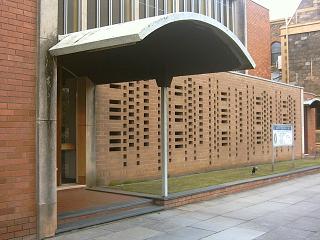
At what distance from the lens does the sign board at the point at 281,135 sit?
15.3 metres

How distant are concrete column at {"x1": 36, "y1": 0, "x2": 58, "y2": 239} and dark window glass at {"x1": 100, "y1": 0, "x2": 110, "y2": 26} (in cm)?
523

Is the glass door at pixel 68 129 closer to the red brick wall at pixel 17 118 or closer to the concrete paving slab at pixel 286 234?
the red brick wall at pixel 17 118

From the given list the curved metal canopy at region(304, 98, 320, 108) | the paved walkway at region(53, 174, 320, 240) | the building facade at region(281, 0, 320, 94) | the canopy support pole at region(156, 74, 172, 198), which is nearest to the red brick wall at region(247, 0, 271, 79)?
the curved metal canopy at region(304, 98, 320, 108)

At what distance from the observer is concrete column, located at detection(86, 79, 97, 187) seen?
1114 cm

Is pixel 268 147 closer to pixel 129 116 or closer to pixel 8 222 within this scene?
pixel 129 116

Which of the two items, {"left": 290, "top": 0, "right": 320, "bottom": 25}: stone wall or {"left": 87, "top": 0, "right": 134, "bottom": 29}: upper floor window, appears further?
{"left": 290, "top": 0, "right": 320, "bottom": 25}: stone wall

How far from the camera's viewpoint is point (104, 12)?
12.2 m

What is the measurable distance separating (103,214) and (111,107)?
4.04m

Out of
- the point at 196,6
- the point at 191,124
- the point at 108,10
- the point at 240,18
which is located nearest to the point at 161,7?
the point at 196,6

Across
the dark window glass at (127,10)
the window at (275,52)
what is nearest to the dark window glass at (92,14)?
the dark window glass at (127,10)

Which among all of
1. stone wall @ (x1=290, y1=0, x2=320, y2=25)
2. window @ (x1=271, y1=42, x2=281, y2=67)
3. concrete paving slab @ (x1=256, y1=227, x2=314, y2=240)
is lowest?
concrete paving slab @ (x1=256, y1=227, x2=314, y2=240)

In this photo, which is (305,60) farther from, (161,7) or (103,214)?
(103,214)

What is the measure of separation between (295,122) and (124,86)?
41.8 ft

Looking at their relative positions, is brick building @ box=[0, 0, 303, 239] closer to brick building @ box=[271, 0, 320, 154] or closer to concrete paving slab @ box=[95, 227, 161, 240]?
concrete paving slab @ box=[95, 227, 161, 240]
